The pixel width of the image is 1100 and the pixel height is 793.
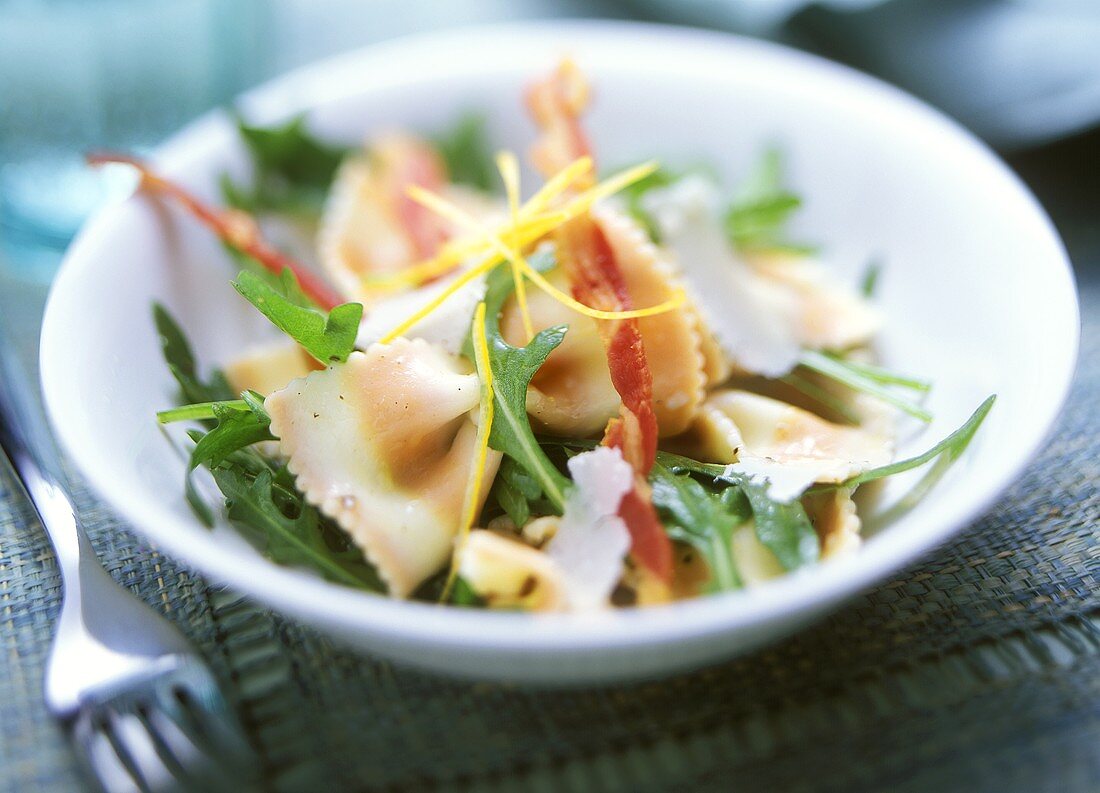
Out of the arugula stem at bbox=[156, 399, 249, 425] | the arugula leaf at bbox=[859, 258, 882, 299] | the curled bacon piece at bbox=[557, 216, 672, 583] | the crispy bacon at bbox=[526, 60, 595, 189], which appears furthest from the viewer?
the arugula leaf at bbox=[859, 258, 882, 299]

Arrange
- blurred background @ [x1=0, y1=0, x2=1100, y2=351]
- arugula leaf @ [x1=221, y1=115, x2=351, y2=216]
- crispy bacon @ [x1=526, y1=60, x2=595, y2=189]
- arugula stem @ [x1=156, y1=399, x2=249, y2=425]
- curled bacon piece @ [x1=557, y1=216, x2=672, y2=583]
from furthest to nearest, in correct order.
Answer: blurred background @ [x1=0, y1=0, x2=1100, y2=351] → arugula leaf @ [x1=221, y1=115, x2=351, y2=216] → crispy bacon @ [x1=526, y1=60, x2=595, y2=189] → arugula stem @ [x1=156, y1=399, x2=249, y2=425] → curled bacon piece @ [x1=557, y1=216, x2=672, y2=583]

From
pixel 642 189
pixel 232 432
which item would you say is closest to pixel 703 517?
pixel 232 432

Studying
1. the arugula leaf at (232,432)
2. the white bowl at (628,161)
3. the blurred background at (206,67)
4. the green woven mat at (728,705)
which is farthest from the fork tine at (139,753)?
the blurred background at (206,67)

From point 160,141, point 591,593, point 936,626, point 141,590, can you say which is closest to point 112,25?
point 160,141

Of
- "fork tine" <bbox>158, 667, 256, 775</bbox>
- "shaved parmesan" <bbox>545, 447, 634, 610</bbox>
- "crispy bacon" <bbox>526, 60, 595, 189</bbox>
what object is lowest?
"fork tine" <bbox>158, 667, 256, 775</bbox>

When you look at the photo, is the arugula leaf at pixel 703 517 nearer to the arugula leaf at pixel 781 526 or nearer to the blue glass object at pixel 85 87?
the arugula leaf at pixel 781 526

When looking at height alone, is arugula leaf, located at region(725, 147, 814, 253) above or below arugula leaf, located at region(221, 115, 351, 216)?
below

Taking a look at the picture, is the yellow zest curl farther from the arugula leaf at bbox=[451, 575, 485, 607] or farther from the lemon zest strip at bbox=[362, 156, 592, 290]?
the arugula leaf at bbox=[451, 575, 485, 607]

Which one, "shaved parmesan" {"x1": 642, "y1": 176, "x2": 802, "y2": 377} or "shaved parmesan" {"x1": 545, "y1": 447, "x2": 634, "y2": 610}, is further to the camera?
"shaved parmesan" {"x1": 642, "y1": 176, "x2": 802, "y2": 377}

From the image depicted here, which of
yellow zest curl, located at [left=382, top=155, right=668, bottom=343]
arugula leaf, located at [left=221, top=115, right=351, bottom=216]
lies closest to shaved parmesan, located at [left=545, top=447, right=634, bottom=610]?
yellow zest curl, located at [left=382, top=155, right=668, bottom=343]

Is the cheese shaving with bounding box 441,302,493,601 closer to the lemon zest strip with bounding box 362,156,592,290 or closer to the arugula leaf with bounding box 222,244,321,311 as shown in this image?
the lemon zest strip with bounding box 362,156,592,290
